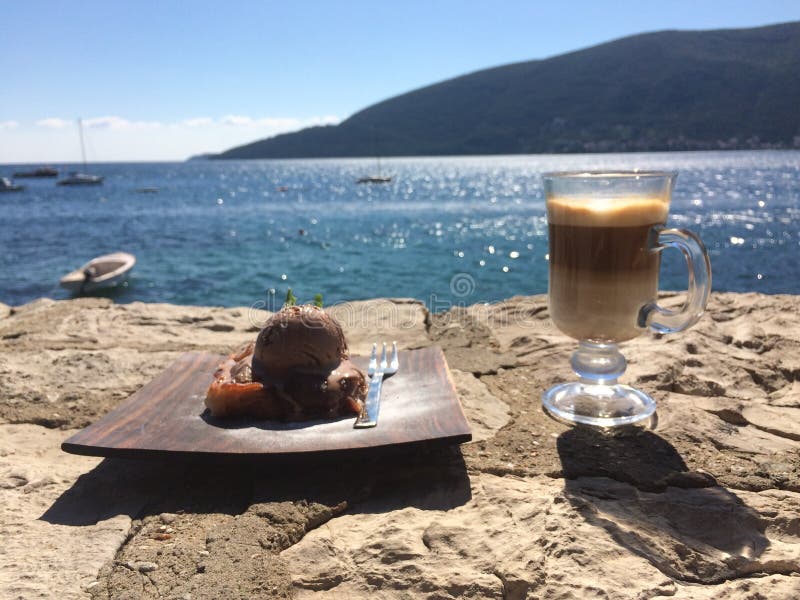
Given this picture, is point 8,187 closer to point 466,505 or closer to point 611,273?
point 611,273

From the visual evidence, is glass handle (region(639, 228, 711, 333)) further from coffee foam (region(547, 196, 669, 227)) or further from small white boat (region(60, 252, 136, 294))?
small white boat (region(60, 252, 136, 294))

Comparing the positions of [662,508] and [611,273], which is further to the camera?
[611,273]

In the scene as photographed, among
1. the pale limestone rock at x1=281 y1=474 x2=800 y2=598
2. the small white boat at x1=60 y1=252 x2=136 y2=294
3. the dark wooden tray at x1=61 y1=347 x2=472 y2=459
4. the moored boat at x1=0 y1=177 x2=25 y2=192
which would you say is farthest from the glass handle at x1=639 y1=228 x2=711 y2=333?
the moored boat at x1=0 y1=177 x2=25 y2=192

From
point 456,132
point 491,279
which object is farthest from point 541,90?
point 491,279

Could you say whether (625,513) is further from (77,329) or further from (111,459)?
(77,329)

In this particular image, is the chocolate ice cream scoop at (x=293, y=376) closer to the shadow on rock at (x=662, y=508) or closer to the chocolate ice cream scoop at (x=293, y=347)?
the chocolate ice cream scoop at (x=293, y=347)

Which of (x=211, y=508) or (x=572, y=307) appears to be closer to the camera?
(x=211, y=508)

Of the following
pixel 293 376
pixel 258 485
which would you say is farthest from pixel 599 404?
pixel 258 485
